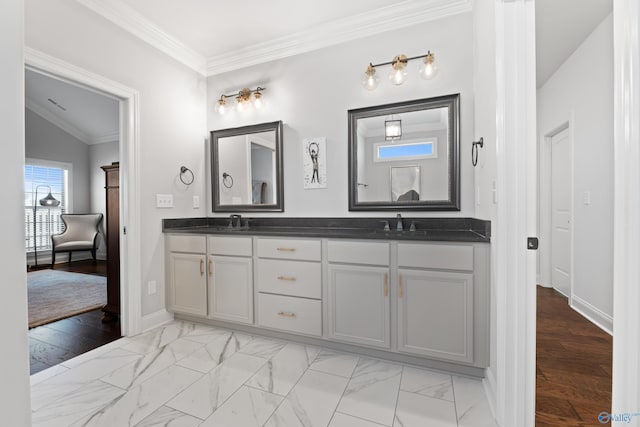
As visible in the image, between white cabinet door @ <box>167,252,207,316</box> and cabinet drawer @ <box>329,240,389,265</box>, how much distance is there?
4.01ft

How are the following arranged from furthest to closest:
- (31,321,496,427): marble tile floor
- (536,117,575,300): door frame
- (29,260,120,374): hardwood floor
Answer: (536,117,575,300): door frame
(29,260,120,374): hardwood floor
(31,321,496,427): marble tile floor

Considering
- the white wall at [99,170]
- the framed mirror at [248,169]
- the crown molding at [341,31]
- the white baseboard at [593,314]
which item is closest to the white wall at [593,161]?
the white baseboard at [593,314]

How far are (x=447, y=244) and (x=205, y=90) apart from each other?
284 cm

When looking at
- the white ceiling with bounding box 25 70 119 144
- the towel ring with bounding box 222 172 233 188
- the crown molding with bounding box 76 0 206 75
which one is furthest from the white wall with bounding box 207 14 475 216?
the white ceiling with bounding box 25 70 119 144

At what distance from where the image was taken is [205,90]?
3061 mm

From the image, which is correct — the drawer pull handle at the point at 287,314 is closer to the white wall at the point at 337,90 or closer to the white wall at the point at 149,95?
the white wall at the point at 337,90

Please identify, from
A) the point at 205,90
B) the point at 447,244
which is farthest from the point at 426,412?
the point at 205,90

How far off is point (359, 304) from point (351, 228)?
0.72 metres

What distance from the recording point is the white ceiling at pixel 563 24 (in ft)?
7.52

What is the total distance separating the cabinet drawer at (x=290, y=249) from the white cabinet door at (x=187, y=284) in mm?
641

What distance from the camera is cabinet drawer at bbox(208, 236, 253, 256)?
231cm

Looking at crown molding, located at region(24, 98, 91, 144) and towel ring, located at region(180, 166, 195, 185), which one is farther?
crown molding, located at region(24, 98, 91, 144)

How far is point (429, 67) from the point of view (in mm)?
2154

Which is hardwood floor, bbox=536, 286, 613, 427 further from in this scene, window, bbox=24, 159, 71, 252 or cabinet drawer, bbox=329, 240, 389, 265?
window, bbox=24, 159, 71, 252
